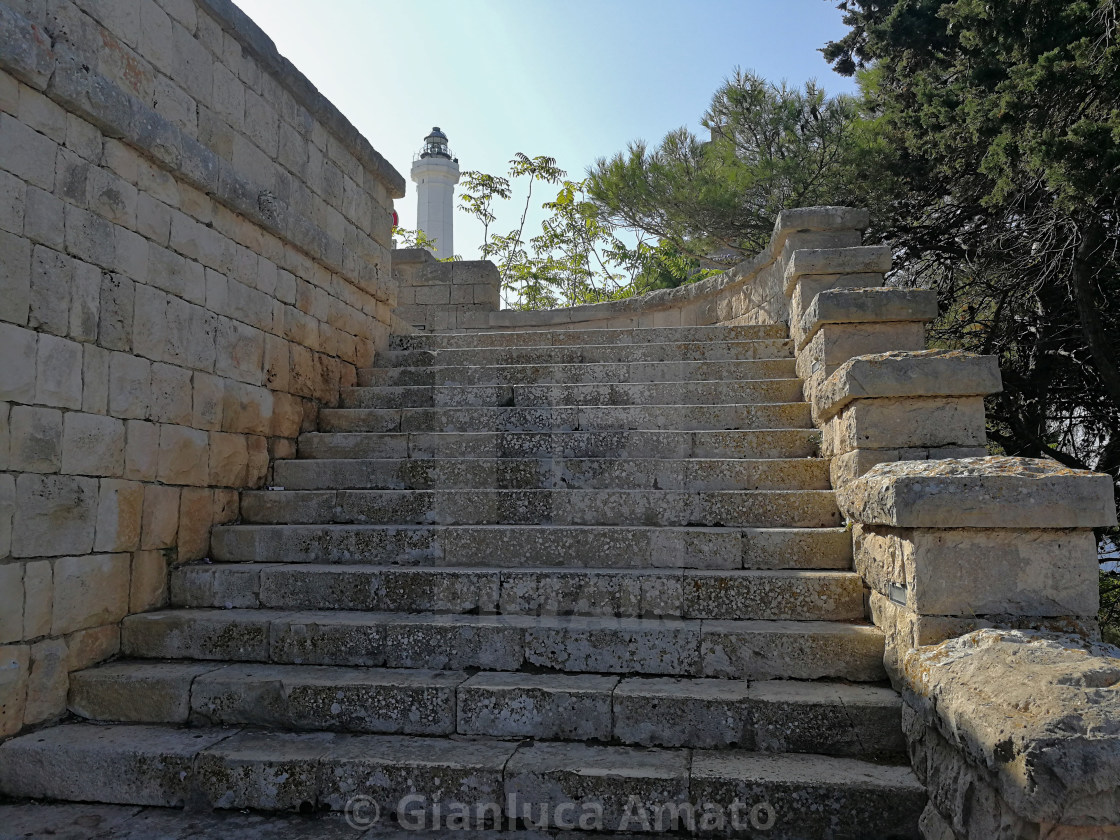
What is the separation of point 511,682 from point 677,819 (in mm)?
819

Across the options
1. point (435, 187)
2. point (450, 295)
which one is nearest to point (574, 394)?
point (450, 295)

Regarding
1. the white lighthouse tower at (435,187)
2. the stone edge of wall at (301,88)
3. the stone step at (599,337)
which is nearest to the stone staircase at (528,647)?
the stone step at (599,337)

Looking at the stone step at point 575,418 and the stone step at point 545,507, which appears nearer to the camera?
the stone step at point 545,507

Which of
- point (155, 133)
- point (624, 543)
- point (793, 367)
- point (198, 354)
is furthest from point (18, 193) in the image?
point (793, 367)

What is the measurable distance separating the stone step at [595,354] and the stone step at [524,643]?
278 cm

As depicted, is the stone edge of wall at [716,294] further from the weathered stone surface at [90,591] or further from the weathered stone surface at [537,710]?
the weathered stone surface at [90,591]

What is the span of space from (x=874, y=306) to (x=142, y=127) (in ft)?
12.5

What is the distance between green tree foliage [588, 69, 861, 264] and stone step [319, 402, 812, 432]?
4760 millimetres

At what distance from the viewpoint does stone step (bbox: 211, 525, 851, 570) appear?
12.2 ft

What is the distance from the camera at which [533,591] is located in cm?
357

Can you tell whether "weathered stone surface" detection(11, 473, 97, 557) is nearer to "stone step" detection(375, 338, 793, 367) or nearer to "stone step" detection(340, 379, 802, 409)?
"stone step" detection(340, 379, 802, 409)

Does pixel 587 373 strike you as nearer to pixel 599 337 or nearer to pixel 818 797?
pixel 599 337

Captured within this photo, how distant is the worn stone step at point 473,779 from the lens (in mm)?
2523

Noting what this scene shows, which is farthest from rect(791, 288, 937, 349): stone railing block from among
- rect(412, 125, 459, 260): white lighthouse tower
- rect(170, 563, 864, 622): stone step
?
rect(412, 125, 459, 260): white lighthouse tower
